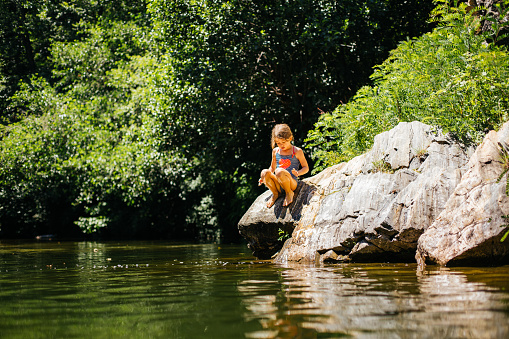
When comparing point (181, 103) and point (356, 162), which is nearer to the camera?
point (356, 162)

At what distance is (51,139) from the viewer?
23.3 meters

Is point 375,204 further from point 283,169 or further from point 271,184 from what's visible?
point 271,184

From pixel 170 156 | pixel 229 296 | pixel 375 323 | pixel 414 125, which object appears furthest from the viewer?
pixel 170 156

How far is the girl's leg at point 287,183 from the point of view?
29.9 ft

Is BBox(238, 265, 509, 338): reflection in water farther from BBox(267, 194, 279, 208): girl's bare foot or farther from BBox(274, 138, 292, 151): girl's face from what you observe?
BBox(274, 138, 292, 151): girl's face

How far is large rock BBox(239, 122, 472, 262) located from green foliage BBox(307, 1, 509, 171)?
46 centimetres

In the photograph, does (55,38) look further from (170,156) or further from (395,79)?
(395,79)

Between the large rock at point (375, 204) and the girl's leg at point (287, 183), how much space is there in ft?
0.53

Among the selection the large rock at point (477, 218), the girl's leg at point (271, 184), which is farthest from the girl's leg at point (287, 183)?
the large rock at point (477, 218)

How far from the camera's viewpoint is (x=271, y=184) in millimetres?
9359

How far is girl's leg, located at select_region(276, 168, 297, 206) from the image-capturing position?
359 inches

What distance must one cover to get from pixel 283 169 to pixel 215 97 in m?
8.83

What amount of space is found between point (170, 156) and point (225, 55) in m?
4.82

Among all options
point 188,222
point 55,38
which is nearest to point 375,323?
point 188,222
